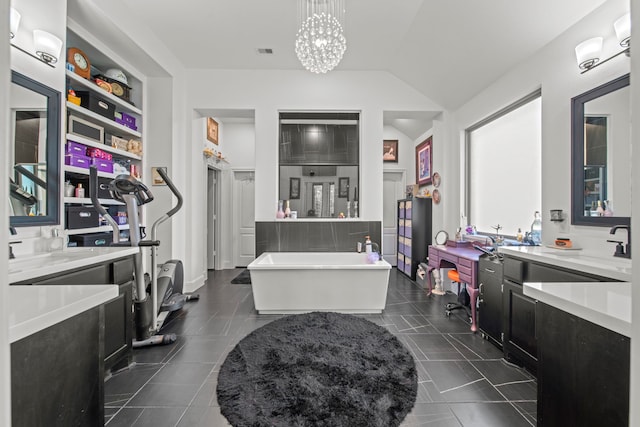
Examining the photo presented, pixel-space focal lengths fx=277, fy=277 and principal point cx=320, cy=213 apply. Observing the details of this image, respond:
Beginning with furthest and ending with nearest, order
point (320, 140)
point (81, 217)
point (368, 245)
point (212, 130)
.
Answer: point (212, 130) < point (320, 140) < point (368, 245) < point (81, 217)

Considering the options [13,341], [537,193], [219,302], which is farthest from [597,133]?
[219,302]

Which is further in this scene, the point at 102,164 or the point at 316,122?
the point at 316,122

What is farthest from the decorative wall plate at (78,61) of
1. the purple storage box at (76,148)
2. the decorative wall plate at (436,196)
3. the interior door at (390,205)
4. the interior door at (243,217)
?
the interior door at (390,205)

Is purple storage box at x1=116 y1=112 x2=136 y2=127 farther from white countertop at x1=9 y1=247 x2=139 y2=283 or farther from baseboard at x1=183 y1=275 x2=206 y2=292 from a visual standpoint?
baseboard at x1=183 y1=275 x2=206 y2=292

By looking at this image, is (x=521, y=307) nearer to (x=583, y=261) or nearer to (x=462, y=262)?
(x=583, y=261)

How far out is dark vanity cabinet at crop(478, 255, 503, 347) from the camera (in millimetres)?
2432

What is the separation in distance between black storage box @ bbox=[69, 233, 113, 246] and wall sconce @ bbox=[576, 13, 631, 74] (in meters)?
4.62

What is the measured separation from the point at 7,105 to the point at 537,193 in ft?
12.3

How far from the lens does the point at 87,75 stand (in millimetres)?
2879

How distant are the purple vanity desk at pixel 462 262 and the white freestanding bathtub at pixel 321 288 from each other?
824mm

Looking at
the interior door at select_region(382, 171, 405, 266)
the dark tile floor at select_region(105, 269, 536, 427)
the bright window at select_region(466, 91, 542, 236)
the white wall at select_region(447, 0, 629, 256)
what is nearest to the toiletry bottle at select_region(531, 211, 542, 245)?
the white wall at select_region(447, 0, 629, 256)

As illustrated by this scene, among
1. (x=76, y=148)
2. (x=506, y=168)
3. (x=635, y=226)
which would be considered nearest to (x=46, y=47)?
(x=76, y=148)

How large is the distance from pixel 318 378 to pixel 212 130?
15.2 ft

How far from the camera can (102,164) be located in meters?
3.00
